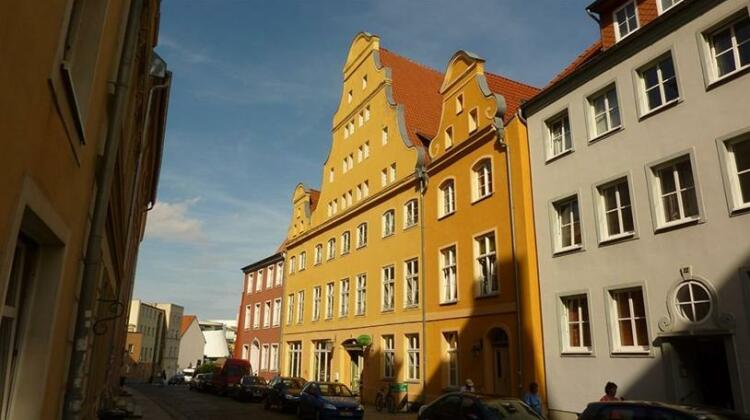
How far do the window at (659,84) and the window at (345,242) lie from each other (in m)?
19.6

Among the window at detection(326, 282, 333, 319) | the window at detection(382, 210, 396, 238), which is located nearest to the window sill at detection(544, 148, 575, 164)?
the window at detection(382, 210, 396, 238)

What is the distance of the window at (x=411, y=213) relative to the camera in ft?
83.9

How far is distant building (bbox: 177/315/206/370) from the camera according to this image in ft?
309

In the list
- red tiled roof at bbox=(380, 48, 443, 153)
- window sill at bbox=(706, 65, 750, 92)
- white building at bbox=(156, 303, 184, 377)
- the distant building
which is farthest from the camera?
the distant building

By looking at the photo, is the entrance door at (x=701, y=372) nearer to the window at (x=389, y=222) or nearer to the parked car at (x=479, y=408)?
the parked car at (x=479, y=408)

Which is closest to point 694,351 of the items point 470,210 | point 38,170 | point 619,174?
point 619,174

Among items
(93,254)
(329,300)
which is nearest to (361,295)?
(329,300)

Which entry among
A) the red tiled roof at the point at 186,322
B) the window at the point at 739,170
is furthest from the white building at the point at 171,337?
the window at the point at 739,170

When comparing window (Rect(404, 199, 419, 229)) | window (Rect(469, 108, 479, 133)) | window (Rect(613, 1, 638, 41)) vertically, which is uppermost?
window (Rect(613, 1, 638, 41))

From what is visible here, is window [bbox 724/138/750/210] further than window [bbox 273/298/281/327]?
No

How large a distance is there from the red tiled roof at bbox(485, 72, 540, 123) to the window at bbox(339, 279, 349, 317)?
547 inches

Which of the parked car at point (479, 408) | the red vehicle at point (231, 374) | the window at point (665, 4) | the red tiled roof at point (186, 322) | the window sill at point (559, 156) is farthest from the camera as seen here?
the red tiled roof at point (186, 322)

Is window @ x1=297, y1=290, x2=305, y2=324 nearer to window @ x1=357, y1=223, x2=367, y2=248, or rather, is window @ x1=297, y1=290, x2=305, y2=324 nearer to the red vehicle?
the red vehicle

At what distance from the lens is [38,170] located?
3.99 m
